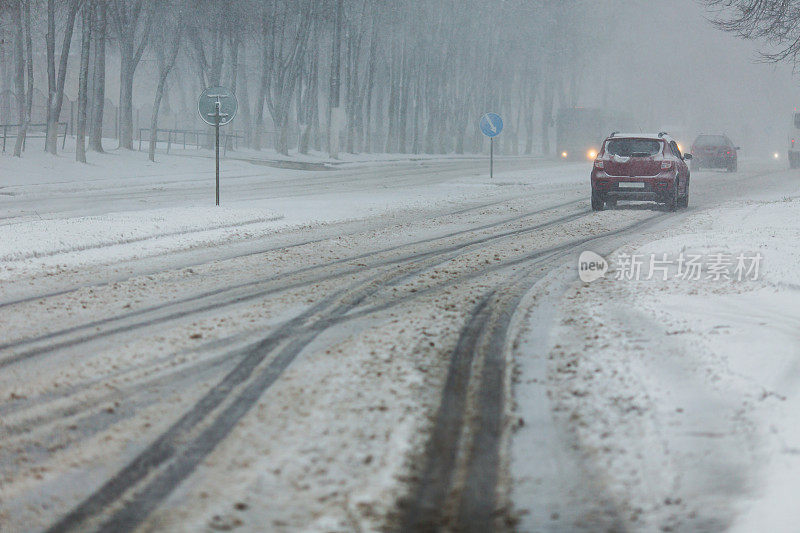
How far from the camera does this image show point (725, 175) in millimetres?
39250

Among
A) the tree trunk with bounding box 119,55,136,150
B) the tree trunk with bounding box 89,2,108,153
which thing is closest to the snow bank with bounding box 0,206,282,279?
the tree trunk with bounding box 89,2,108,153

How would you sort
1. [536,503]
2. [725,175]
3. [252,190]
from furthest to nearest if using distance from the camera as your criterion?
[725,175] → [252,190] → [536,503]

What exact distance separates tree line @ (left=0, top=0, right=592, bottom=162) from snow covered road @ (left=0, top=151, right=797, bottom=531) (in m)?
19.7

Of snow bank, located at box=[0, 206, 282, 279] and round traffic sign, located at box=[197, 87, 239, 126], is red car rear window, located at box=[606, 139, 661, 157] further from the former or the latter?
round traffic sign, located at box=[197, 87, 239, 126]

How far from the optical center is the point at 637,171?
21094 mm

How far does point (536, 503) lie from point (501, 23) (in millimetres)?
68490

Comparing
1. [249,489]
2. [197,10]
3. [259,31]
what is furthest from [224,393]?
[259,31]

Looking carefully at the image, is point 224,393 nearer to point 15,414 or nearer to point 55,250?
point 15,414

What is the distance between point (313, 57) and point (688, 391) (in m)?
48.7

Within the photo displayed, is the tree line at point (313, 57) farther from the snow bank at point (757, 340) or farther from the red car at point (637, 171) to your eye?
the snow bank at point (757, 340)

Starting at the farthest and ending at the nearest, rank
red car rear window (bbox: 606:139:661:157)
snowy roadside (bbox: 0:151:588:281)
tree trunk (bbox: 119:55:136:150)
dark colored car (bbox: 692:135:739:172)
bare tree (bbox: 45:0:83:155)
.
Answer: dark colored car (bbox: 692:135:739:172) < tree trunk (bbox: 119:55:136:150) < bare tree (bbox: 45:0:83:155) < red car rear window (bbox: 606:139:661:157) < snowy roadside (bbox: 0:151:588:281)

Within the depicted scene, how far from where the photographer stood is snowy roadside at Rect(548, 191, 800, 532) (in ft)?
14.5

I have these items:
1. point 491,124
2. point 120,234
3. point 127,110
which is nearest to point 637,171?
point 491,124

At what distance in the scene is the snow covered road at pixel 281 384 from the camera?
430 cm
